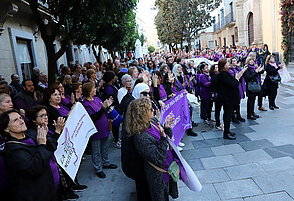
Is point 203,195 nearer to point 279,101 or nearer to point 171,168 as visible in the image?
point 171,168

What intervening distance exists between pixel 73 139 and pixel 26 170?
4.20ft

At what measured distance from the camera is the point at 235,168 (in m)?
4.34

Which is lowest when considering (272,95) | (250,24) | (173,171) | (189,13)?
(272,95)

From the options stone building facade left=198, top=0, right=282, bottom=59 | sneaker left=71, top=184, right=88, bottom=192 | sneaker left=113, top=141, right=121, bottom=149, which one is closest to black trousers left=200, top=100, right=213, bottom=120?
sneaker left=113, top=141, right=121, bottom=149

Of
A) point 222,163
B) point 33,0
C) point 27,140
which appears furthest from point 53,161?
point 33,0

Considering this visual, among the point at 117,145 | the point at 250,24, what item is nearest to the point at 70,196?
the point at 117,145

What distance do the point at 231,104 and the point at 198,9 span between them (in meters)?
18.3

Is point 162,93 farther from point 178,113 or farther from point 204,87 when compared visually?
point 204,87

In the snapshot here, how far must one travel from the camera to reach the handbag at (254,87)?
6883mm

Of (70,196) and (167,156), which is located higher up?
(167,156)

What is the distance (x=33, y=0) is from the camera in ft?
19.4

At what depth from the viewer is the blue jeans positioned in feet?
14.4

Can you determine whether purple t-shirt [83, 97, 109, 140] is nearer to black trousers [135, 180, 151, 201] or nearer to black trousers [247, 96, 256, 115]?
black trousers [135, 180, 151, 201]

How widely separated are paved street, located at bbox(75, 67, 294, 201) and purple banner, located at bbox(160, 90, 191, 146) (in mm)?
517
